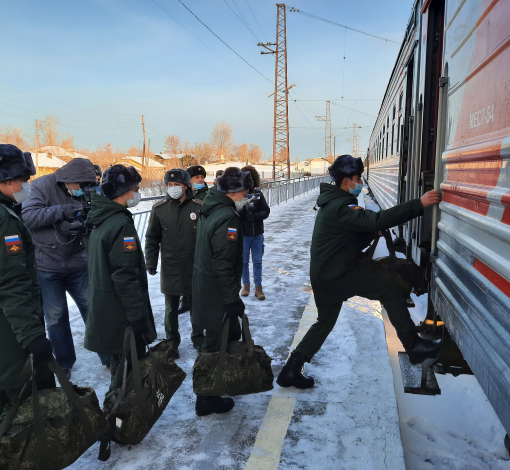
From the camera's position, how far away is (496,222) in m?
1.68

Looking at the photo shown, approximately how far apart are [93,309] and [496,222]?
2.27 m

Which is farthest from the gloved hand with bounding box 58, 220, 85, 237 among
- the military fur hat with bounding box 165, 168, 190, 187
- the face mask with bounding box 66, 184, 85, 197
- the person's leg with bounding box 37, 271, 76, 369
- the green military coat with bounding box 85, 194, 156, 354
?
the military fur hat with bounding box 165, 168, 190, 187

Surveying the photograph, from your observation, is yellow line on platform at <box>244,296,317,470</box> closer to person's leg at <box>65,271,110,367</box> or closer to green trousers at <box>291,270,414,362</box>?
green trousers at <box>291,270,414,362</box>

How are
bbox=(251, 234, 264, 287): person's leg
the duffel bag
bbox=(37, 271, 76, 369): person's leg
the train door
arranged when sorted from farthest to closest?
1. bbox=(251, 234, 264, 287): person's leg
2. bbox=(37, 271, 76, 369): person's leg
3. the train door
4. the duffel bag

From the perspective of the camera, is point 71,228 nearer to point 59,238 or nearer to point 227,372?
point 59,238

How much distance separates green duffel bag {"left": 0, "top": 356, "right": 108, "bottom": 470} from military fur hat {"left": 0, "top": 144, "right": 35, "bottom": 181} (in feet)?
2.98

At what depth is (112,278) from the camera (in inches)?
103

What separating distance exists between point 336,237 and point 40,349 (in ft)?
6.30

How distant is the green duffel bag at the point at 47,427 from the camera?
1.94 meters

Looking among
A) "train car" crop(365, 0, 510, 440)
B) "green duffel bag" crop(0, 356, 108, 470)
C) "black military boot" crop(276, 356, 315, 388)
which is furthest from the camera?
"black military boot" crop(276, 356, 315, 388)

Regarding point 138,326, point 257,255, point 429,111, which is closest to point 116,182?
point 138,326

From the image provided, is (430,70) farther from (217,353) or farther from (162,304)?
(162,304)

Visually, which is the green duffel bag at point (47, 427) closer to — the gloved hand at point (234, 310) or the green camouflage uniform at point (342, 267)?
the gloved hand at point (234, 310)

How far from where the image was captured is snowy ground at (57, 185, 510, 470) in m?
2.45
